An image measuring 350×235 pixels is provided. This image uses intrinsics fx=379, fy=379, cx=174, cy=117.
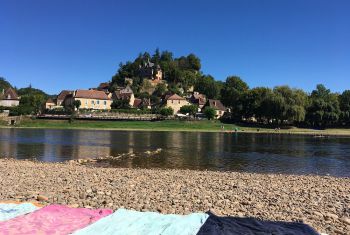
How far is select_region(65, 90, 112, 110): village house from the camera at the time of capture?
469ft

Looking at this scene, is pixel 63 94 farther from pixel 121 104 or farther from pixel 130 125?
pixel 130 125

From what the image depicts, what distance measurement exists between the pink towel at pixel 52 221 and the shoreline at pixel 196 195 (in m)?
1.90

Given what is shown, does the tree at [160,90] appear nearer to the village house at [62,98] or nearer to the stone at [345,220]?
the village house at [62,98]

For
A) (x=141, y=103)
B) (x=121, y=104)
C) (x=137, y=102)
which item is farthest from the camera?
(x=137, y=102)

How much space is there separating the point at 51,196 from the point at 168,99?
13382 cm

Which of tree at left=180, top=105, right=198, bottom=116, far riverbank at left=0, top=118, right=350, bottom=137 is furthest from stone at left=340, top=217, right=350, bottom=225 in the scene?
tree at left=180, top=105, right=198, bottom=116

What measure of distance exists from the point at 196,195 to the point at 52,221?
21.7ft

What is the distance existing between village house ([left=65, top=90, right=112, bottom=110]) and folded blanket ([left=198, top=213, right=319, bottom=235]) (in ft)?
449

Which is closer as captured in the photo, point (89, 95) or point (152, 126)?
point (152, 126)

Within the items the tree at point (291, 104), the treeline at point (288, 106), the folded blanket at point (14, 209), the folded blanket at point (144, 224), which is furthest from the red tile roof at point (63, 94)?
the folded blanket at point (144, 224)

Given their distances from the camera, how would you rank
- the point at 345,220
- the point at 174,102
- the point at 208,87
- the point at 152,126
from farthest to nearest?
1. the point at 208,87
2. the point at 174,102
3. the point at 152,126
4. the point at 345,220

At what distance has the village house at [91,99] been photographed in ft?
469

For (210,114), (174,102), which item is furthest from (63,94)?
(210,114)

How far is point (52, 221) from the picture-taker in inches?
392
